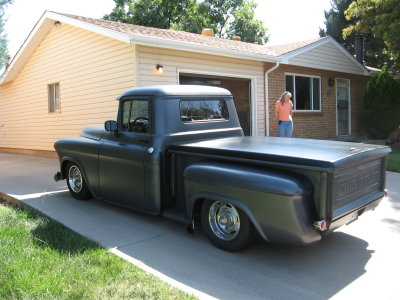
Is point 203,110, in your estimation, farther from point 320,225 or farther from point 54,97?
point 54,97

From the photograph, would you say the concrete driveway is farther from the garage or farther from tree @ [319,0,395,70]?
tree @ [319,0,395,70]

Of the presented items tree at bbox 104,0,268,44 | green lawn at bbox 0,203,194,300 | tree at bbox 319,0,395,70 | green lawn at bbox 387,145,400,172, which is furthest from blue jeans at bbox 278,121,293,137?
tree at bbox 104,0,268,44

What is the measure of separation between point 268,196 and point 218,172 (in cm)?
63

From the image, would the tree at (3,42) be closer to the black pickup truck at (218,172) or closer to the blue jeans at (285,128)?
the black pickup truck at (218,172)

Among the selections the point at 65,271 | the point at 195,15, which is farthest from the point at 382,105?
the point at 195,15

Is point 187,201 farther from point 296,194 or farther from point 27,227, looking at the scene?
point 27,227

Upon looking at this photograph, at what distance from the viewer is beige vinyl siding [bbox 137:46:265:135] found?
869cm

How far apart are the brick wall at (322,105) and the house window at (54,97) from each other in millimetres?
6981

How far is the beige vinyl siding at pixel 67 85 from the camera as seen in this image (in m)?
9.47

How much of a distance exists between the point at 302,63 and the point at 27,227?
1016cm

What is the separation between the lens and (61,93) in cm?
1200

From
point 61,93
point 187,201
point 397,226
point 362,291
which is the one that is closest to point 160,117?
point 187,201

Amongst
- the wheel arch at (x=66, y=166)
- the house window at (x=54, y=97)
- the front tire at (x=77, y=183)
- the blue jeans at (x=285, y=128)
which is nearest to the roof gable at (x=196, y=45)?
the house window at (x=54, y=97)

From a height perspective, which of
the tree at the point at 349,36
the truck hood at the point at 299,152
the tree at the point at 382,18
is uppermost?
the tree at the point at 349,36
